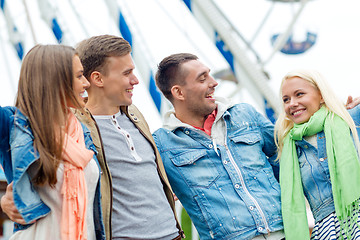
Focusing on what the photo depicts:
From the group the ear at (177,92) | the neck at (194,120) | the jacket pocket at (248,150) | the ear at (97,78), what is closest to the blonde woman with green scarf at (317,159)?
the jacket pocket at (248,150)

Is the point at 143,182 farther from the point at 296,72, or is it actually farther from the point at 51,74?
the point at 296,72

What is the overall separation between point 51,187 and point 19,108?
13.0 inches

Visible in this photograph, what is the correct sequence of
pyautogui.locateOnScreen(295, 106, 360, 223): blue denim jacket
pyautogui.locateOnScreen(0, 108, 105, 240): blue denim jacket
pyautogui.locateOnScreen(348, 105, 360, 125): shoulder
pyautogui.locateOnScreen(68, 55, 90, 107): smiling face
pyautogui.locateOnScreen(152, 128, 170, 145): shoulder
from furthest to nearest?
pyautogui.locateOnScreen(152, 128, 170, 145): shoulder < pyautogui.locateOnScreen(348, 105, 360, 125): shoulder < pyautogui.locateOnScreen(295, 106, 360, 223): blue denim jacket < pyautogui.locateOnScreen(68, 55, 90, 107): smiling face < pyautogui.locateOnScreen(0, 108, 105, 240): blue denim jacket

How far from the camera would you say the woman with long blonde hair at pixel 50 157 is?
1979 millimetres

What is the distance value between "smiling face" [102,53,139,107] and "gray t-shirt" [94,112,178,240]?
4.1 inches

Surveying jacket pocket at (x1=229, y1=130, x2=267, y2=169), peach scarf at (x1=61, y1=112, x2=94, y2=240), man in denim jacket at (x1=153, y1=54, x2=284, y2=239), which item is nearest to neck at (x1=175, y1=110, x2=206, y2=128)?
man in denim jacket at (x1=153, y1=54, x2=284, y2=239)

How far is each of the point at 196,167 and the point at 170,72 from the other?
2.48 ft

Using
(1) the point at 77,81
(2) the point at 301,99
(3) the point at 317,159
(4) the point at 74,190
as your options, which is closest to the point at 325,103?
(2) the point at 301,99

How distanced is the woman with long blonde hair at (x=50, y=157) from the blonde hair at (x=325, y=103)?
116cm

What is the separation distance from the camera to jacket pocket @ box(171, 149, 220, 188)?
9.02 feet

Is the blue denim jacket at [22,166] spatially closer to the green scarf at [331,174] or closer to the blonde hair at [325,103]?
the green scarf at [331,174]

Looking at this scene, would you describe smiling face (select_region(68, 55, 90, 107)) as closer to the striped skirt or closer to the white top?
the white top

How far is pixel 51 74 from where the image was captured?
2.14m

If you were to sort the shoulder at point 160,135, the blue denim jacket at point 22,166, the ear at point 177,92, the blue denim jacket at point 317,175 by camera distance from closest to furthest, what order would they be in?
the blue denim jacket at point 22,166 < the blue denim jacket at point 317,175 < the shoulder at point 160,135 < the ear at point 177,92
